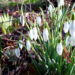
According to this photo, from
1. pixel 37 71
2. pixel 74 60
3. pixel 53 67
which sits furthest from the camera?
pixel 37 71

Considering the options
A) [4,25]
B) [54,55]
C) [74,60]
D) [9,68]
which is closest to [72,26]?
[74,60]

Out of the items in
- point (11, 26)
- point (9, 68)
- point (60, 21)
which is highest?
point (60, 21)

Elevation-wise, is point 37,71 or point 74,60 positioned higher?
point 74,60

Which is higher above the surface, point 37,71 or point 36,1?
point 36,1

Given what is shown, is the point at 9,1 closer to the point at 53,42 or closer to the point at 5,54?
the point at 5,54

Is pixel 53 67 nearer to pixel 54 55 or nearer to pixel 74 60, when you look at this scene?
pixel 54 55

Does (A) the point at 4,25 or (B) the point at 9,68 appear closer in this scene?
(B) the point at 9,68

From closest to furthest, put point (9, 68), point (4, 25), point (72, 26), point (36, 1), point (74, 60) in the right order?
1. point (72, 26)
2. point (74, 60)
3. point (9, 68)
4. point (4, 25)
5. point (36, 1)

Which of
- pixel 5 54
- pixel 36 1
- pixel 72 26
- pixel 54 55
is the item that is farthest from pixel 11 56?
pixel 36 1

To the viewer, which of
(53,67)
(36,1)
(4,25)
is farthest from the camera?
(36,1)
